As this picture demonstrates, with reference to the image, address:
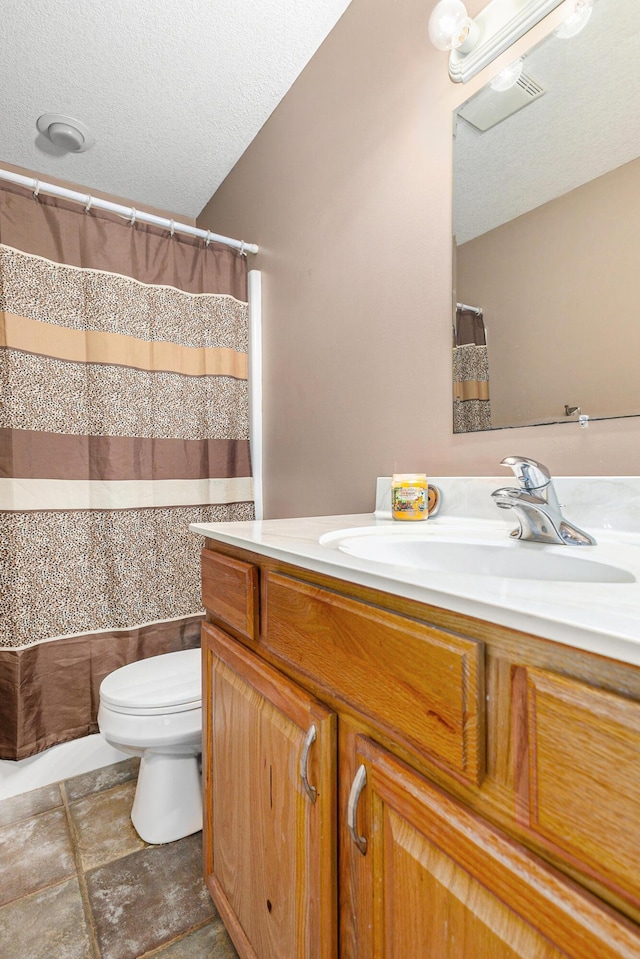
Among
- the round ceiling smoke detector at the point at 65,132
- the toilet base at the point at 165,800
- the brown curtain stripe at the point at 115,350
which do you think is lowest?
the toilet base at the point at 165,800

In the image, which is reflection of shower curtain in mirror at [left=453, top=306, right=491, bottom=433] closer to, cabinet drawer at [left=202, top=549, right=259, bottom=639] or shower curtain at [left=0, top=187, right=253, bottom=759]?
cabinet drawer at [left=202, top=549, right=259, bottom=639]

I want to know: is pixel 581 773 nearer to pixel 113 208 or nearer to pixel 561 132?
pixel 561 132

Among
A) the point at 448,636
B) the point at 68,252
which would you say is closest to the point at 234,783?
the point at 448,636

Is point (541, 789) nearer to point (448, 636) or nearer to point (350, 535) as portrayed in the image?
point (448, 636)

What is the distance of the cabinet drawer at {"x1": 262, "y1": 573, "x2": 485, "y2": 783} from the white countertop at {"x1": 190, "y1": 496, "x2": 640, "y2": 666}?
4 centimetres

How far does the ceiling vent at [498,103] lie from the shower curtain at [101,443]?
1.11 m

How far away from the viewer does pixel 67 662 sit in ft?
Result: 5.10

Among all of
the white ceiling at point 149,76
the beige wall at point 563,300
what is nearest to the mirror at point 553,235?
the beige wall at point 563,300

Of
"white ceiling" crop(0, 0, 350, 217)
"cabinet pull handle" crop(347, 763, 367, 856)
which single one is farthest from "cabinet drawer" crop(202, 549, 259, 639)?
"white ceiling" crop(0, 0, 350, 217)

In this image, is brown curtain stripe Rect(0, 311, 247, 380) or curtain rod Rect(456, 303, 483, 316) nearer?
curtain rod Rect(456, 303, 483, 316)

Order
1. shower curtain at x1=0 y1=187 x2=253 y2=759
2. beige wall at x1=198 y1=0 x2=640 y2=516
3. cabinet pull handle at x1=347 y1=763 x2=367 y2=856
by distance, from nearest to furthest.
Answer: cabinet pull handle at x1=347 y1=763 x2=367 y2=856 < beige wall at x1=198 y1=0 x2=640 y2=516 < shower curtain at x1=0 y1=187 x2=253 y2=759

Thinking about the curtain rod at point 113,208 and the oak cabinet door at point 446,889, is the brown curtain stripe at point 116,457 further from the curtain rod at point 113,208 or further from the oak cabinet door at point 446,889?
the oak cabinet door at point 446,889

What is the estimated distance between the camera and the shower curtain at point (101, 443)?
1487 millimetres

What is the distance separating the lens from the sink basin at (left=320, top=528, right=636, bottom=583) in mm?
699
